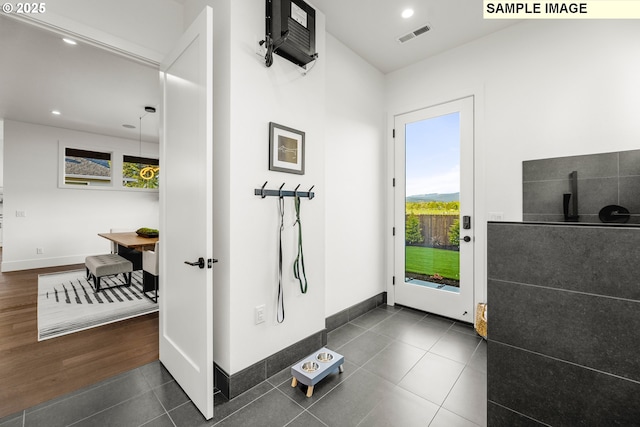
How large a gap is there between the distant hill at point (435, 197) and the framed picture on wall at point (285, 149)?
5.46ft

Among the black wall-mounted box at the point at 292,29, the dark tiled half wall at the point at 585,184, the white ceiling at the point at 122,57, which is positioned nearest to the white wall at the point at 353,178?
the white ceiling at the point at 122,57

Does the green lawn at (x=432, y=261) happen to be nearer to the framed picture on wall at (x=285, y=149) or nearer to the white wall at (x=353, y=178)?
the white wall at (x=353, y=178)

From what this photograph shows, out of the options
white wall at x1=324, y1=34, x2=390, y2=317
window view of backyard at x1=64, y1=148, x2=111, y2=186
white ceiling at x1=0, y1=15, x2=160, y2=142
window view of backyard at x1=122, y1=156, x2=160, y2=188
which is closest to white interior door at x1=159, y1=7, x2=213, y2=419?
white ceiling at x1=0, y1=15, x2=160, y2=142

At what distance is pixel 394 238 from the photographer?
132 inches

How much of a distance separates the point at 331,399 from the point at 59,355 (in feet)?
7.52

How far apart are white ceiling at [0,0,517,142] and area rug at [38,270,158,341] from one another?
2652 millimetres

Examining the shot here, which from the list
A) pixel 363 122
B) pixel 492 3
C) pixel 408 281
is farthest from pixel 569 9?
pixel 408 281

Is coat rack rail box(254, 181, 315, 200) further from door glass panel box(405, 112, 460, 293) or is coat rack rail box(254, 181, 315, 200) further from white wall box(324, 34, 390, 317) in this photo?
door glass panel box(405, 112, 460, 293)

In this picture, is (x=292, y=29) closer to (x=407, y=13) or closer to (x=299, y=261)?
(x=407, y=13)

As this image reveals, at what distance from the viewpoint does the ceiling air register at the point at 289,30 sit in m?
1.85

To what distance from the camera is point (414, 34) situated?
265cm

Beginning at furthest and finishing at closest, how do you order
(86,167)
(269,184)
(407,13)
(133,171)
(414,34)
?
1. (133,171)
2. (86,167)
3. (414,34)
4. (407,13)
5. (269,184)

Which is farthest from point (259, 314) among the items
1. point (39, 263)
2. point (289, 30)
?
point (39, 263)

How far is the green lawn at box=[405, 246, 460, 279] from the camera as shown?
2922mm
